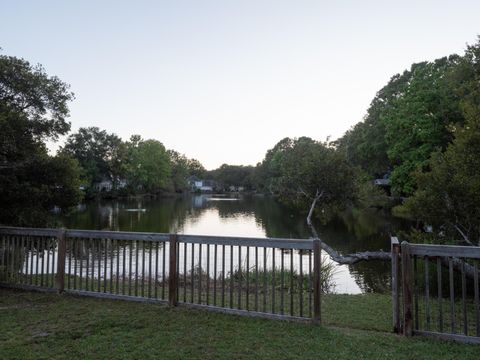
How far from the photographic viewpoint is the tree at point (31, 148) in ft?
27.7

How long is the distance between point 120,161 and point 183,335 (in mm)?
77510

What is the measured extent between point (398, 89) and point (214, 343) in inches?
1454

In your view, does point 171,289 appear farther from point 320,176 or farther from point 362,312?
point 320,176

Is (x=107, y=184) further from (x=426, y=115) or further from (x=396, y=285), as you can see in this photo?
(x=396, y=285)

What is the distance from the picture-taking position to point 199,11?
17391 mm

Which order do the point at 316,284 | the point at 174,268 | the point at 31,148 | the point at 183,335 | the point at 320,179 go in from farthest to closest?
the point at 320,179, the point at 31,148, the point at 174,268, the point at 316,284, the point at 183,335

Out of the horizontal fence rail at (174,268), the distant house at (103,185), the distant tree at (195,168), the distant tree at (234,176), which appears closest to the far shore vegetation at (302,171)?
the horizontal fence rail at (174,268)

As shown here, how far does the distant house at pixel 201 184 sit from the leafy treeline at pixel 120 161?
121 ft

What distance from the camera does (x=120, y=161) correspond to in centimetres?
7788

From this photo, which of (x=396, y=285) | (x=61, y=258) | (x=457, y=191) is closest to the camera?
(x=396, y=285)

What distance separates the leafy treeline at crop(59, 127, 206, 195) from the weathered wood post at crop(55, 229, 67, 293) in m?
61.7

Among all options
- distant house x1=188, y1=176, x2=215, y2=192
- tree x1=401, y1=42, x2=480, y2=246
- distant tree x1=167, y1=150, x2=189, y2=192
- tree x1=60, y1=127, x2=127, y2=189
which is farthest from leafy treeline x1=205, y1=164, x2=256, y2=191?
tree x1=401, y1=42, x2=480, y2=246

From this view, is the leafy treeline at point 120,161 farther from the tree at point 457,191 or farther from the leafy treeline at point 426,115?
the tree at point 457,191

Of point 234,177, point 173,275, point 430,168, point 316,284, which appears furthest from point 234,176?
point 316,284
